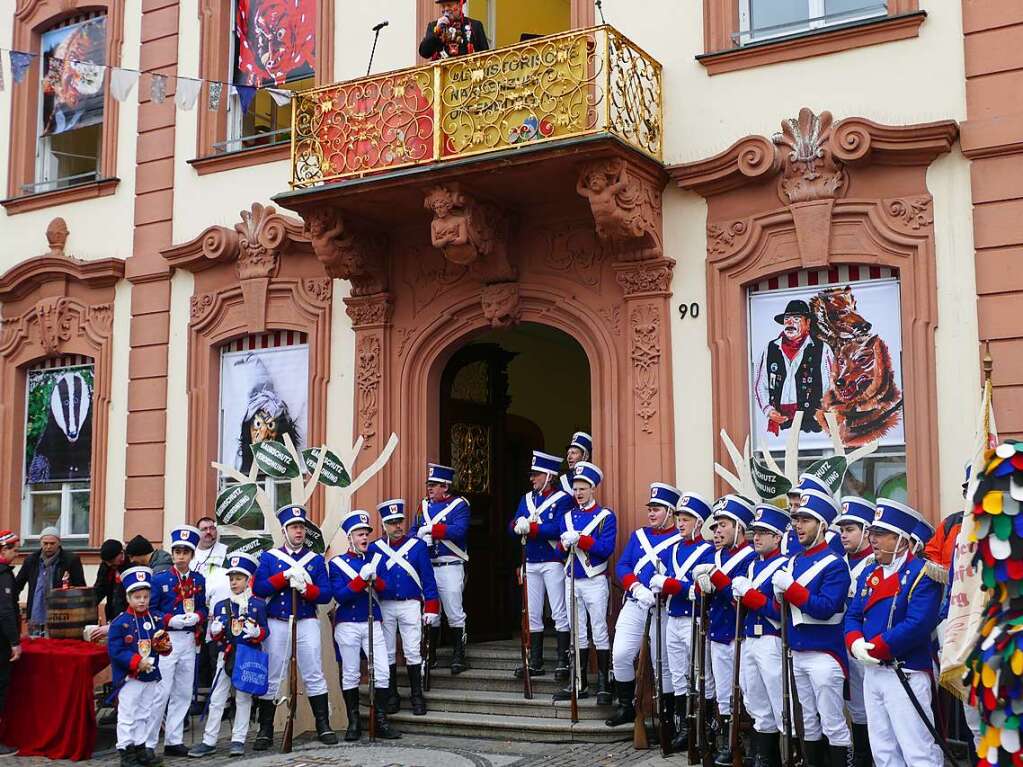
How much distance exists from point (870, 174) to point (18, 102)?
10721 mm

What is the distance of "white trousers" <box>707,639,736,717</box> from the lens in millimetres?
9422

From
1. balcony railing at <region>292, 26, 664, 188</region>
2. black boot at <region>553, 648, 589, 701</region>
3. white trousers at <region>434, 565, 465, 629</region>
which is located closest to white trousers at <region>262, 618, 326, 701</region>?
white trousers at <region>434, 565, 465, 629</region>

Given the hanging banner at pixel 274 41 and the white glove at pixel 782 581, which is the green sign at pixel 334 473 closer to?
the hanging banner at pixel 274 41

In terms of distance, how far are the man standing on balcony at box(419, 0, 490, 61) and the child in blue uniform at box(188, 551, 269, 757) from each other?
16.4 feet

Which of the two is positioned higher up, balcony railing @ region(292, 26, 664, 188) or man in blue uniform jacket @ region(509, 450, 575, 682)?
balcony railing @ region(292, 26, 664, 188)

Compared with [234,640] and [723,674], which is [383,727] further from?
[723,674]

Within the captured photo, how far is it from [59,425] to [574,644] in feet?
25.0

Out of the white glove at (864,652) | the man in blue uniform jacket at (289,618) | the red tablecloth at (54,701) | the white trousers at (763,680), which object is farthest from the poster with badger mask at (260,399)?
the white glove at (864,652)

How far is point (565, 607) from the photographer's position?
11.2 metres

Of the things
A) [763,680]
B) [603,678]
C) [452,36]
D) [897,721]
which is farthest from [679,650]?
[452,36]

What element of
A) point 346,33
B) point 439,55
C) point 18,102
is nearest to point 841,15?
point 439,55

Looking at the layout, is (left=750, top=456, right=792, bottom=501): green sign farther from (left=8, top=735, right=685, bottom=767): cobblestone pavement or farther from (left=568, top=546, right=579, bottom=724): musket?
(left=8, top=735, right=685, bottom=767): cobblestone pavement

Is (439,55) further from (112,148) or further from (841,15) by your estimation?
(112,148)

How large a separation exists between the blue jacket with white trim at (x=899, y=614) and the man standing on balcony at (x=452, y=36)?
6.48m
